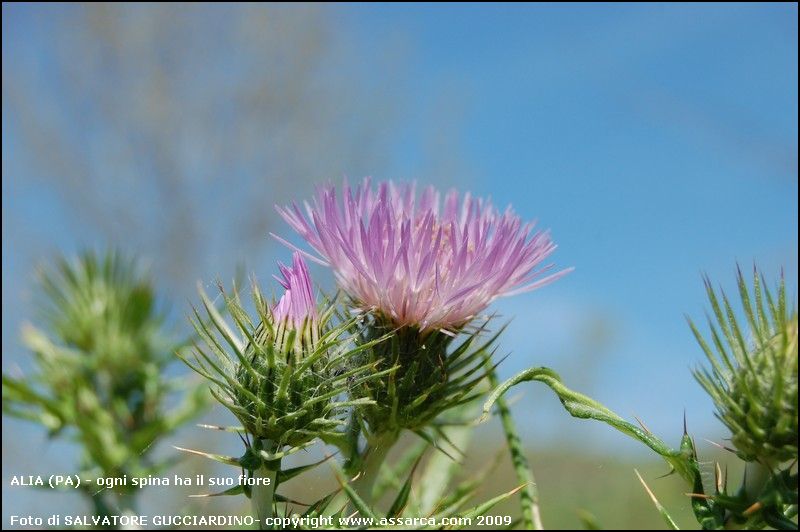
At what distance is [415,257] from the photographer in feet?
4.85

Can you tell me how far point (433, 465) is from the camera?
207 centimetres

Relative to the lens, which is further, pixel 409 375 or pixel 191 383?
pixel 191 383

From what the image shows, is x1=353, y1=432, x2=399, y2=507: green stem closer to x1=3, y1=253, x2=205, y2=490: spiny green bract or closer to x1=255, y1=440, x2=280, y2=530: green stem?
x1=255, y1=440, x2=280, y2=530: green stem

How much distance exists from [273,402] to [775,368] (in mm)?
832

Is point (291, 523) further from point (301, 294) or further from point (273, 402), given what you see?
point (301, 294)

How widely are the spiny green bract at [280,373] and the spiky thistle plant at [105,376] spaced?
2.44 ft

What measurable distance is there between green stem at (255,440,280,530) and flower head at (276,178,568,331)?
0.35 m

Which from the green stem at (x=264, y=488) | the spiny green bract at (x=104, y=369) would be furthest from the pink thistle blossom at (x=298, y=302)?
the spiny green bract at (x=104, y=369)

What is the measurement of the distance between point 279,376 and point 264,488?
0.21m

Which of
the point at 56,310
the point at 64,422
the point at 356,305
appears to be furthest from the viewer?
the point at 56,310

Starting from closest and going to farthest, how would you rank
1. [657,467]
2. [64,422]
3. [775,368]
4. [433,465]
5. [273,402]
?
[775,368] → [273,402] → [433,465] → [64,422] → [657,467]

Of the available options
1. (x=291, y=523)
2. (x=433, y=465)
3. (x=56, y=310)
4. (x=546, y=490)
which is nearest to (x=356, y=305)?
(x=291, y=523)

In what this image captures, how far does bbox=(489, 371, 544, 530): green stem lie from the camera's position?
4.88ft

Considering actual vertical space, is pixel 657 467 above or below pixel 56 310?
below
